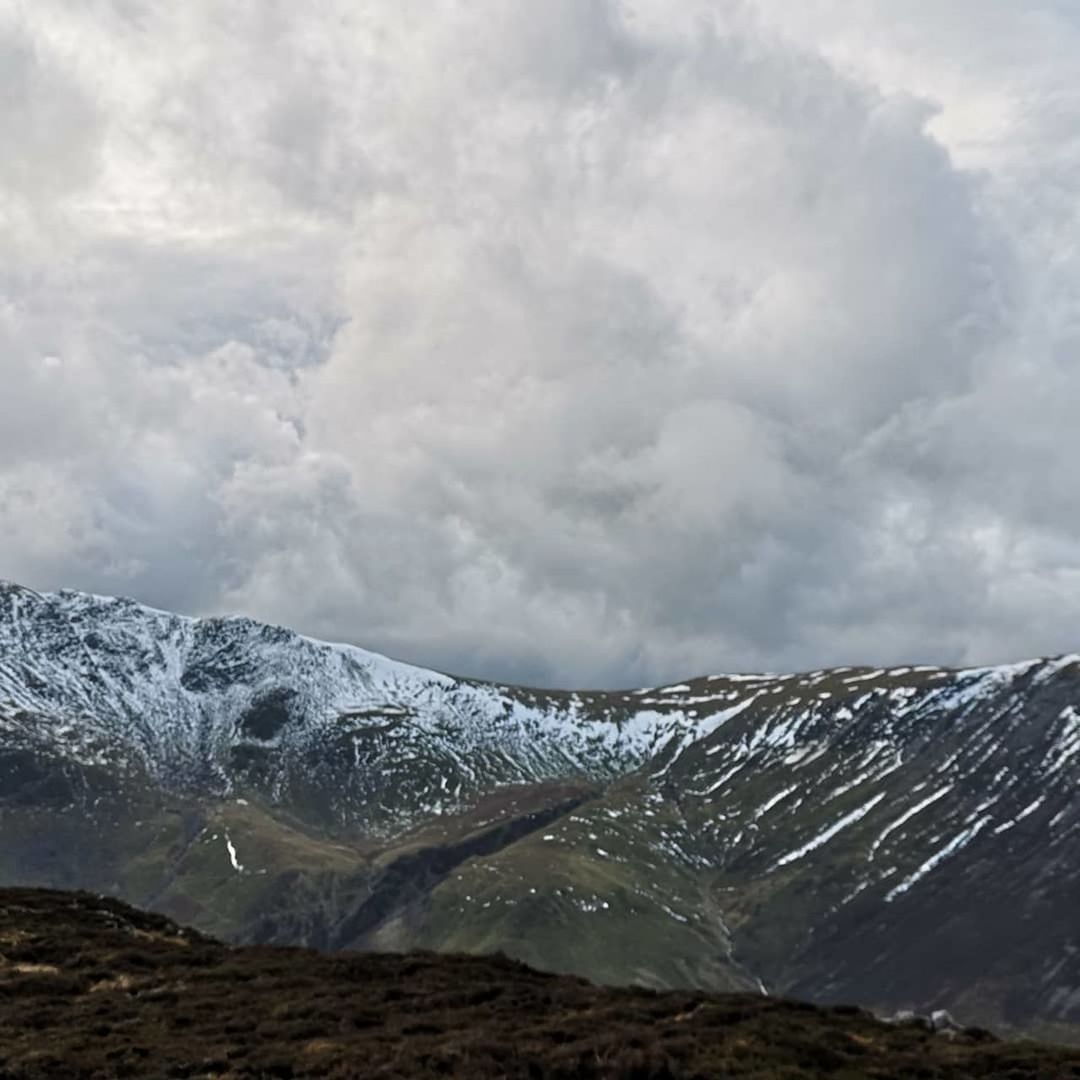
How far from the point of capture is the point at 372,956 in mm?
73938

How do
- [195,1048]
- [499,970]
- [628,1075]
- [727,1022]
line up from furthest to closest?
[499,970], [727,1022], [195,1048], [628,1075]

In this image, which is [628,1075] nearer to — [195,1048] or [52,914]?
[195,1048]

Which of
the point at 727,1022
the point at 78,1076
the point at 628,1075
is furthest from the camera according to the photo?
the point at 727,1022

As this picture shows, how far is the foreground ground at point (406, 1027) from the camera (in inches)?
1752

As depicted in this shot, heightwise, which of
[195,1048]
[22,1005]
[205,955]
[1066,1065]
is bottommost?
[1066,1065]

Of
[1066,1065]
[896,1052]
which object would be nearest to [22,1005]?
[896,1052]

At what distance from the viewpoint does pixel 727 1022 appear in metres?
51.7

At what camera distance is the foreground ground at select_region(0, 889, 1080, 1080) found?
44500 millimetres

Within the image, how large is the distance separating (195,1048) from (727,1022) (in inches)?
768

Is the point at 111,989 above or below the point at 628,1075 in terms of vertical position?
above

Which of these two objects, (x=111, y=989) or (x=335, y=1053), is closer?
(x=335, y=1053)

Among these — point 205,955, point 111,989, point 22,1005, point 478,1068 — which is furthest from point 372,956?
point 478,1068

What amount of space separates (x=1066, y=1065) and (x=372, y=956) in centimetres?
3778

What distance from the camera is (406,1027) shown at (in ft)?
168
